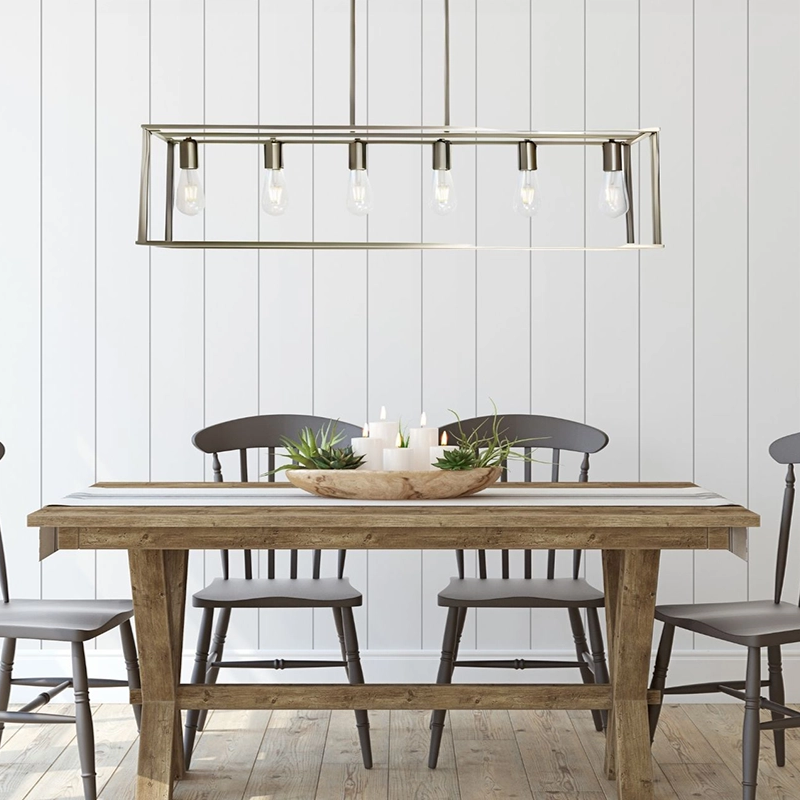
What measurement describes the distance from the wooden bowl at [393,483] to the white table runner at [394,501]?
23mm

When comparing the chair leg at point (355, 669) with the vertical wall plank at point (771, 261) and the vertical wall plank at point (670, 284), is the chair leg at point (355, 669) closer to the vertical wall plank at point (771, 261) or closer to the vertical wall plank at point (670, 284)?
the vertical wall plank at point (670, 284)

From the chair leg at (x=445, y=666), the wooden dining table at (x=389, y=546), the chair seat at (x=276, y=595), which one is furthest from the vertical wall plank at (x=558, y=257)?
the chair seat at (x=276, y=595)

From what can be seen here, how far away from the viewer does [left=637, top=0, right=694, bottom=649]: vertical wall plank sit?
10.9 ft

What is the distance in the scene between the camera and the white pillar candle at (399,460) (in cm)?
236

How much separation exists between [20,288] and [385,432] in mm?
1565

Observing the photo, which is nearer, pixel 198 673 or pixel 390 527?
pixel 390 527

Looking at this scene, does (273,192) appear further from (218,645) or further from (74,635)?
(218,645)

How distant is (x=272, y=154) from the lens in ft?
7.53

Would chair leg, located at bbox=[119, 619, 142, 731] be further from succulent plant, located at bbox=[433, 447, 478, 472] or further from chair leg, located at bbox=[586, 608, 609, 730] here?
chair leg, located at bbox=[586, 608, 609, 730]

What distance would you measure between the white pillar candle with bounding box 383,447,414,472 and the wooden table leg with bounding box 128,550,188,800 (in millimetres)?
555

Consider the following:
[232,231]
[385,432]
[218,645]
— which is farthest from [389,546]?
[232,231]

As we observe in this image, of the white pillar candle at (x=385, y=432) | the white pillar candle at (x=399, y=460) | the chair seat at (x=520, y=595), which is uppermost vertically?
the white pillar candle at (x=385, y=432)

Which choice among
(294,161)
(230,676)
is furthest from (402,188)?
(230,676)

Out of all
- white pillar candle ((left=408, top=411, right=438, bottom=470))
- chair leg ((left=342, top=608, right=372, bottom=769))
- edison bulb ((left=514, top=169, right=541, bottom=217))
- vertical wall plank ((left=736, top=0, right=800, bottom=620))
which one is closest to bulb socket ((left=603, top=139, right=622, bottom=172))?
edison bulb ((left=514, top=169, right=541, bottom=217))
